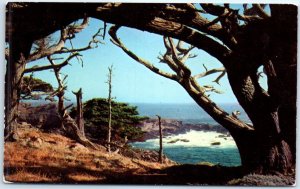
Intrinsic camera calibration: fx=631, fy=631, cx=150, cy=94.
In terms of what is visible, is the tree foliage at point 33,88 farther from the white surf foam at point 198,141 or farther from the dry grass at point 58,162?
the white surf foam at point 198,141

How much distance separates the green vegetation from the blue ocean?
0.23ft

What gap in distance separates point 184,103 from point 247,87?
1.33ft

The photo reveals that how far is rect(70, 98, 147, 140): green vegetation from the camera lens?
153 inches

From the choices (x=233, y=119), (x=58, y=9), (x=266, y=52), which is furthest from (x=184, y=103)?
(x=58, y=9)

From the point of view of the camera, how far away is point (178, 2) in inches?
152

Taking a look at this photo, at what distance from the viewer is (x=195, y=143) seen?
12.8 feet

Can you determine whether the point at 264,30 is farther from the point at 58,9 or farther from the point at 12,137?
the point at 12,137

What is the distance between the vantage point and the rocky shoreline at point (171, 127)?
3.88 metres

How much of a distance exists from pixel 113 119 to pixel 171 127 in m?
0.36

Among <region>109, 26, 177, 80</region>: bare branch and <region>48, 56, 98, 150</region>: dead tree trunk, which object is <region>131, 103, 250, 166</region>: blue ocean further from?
<region>48, 56, 98, 150</region>: dead tree trunk

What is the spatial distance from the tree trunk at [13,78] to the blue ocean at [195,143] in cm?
74

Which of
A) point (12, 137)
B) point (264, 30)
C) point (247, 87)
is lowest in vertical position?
point (12, 137)

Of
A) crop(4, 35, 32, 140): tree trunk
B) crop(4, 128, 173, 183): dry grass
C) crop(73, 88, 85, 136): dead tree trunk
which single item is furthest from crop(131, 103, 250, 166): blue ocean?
crop(4, 35, 32, 140): tree trunk

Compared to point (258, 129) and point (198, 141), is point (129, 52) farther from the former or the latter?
point (258, 129)
